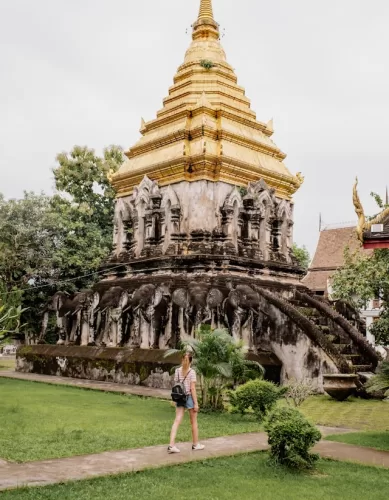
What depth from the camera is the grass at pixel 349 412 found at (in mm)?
10570

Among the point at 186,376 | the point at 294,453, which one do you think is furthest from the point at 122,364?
the point at 294,453

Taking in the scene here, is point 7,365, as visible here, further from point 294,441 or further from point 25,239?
point 294,441

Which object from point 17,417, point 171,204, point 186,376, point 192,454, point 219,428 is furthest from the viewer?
point 171,204

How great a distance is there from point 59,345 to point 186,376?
12875 mm

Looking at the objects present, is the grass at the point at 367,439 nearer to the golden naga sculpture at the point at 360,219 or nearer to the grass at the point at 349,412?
the grass at the point at 349,412

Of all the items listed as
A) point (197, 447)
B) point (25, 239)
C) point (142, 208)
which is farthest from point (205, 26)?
point (197, 447)

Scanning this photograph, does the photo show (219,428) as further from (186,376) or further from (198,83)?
(198,83)

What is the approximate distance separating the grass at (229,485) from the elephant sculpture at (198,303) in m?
9.46

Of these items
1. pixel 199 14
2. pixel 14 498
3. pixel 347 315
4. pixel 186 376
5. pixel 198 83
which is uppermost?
pixel 199 14

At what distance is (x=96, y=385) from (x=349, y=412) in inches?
266

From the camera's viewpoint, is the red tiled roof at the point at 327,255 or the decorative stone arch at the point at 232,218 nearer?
the decorative stone arch at the point at 232,218

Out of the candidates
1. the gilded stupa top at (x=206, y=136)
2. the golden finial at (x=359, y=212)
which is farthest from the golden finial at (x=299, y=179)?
the golden finial at (x=359, y=212)

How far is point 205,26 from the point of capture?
79.4 ft

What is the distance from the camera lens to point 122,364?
1681cm
